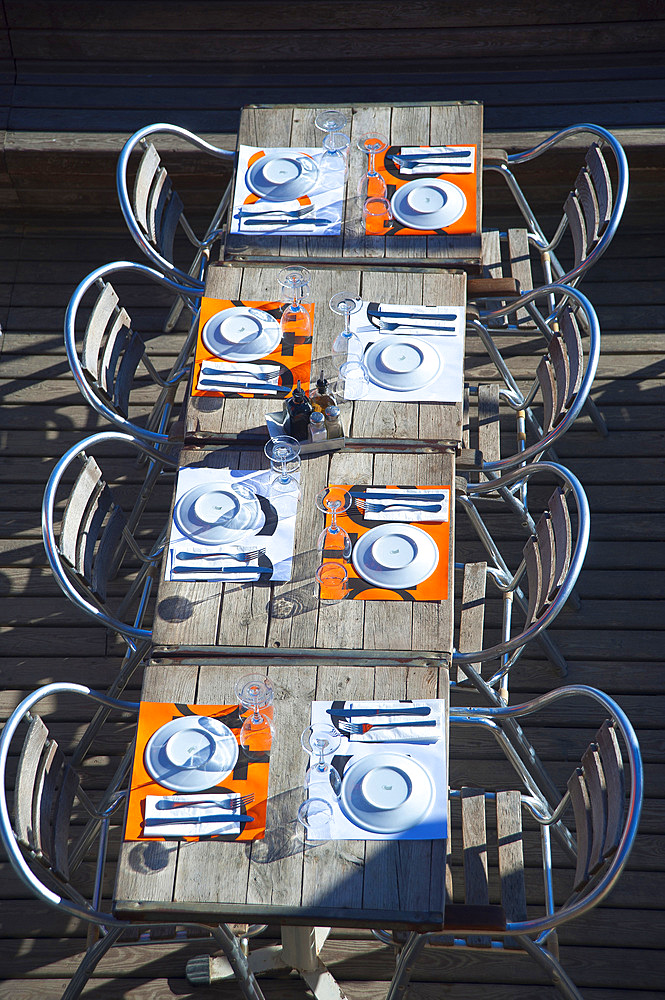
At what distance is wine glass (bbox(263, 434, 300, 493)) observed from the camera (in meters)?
2.76

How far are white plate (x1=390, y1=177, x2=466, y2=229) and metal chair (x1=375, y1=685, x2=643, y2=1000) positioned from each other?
1.64m

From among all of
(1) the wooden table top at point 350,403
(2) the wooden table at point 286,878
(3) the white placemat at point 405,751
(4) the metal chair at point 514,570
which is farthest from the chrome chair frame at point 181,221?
(2) the wooden table at point 286,878

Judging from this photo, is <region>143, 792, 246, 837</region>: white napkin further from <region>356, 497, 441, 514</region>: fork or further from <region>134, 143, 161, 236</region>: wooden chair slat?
<region>134, 143, 161, 236</region>: wooden chair slat

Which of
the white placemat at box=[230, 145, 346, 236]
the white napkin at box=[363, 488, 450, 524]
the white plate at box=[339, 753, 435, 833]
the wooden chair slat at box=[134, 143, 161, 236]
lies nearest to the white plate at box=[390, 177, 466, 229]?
the white placemat at box=[230, 145, 346, 236]

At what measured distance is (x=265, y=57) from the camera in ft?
16.0

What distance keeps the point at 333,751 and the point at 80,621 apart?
159 cm

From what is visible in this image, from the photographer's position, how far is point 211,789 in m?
2.27

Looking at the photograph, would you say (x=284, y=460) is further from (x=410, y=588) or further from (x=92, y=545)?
(x=92, y=545)

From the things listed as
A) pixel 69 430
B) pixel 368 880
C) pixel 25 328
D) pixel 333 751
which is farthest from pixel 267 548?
pixel 25 328

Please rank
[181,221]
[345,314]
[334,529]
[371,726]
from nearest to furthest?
[371,726]
[334,529]
[345,314]
[181,221]

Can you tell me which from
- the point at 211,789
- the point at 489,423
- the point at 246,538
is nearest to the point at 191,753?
the point at 211,789

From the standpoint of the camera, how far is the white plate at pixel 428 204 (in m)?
3.38

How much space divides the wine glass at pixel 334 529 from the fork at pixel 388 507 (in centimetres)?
4

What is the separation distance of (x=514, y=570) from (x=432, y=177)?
1.41 m
